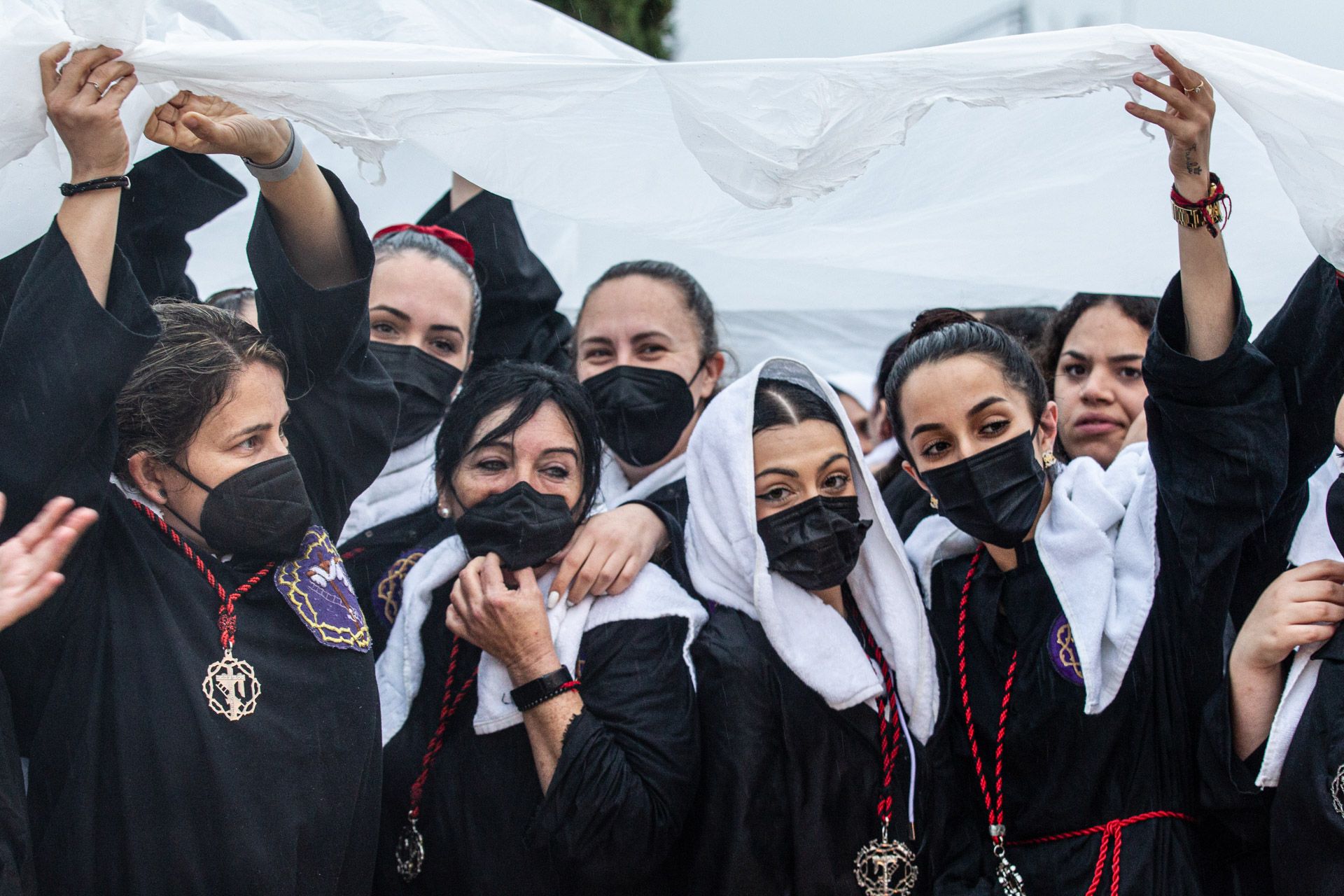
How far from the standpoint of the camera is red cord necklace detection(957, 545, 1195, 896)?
2.42 m

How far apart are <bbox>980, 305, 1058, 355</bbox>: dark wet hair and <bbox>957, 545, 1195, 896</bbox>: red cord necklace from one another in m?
1.74

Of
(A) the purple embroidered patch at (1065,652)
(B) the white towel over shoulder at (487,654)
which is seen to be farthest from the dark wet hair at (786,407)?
(A) the purple embroidered patch at (1065,652)

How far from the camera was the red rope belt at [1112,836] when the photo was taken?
2.40 metres

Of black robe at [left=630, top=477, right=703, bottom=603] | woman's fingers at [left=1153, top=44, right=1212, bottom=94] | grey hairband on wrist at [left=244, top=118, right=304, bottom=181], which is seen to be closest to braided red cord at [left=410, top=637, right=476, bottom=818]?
black robe at [left=630, top=477, right=703, bottom=603]

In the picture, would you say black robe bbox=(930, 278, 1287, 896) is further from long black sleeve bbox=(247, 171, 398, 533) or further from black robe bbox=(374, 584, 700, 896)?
long black sleeve bbox=(247, 171, 398, 533)

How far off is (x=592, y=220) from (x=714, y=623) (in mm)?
932

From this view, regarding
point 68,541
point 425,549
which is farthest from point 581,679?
point 68,541

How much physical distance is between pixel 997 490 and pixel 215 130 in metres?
1.72

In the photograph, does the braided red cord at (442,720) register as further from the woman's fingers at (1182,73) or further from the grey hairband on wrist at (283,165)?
the woman's fingers at (1182,73)

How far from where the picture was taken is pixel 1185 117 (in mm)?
2137

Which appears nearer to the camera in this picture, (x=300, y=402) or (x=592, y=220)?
(x=300, y=402)

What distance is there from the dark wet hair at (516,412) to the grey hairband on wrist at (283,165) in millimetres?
727

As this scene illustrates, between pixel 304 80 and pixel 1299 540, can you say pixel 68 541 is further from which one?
pixel 1299 540

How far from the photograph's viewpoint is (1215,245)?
2.24 meters
